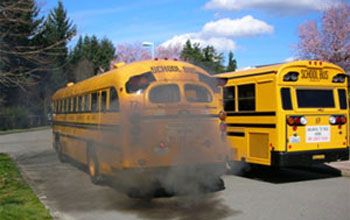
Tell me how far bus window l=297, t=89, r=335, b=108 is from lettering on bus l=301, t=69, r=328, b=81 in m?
0.30

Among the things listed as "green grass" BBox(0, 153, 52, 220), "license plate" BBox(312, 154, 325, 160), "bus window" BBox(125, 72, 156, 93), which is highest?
"bus window" BBox(125, 72, 156, 93)

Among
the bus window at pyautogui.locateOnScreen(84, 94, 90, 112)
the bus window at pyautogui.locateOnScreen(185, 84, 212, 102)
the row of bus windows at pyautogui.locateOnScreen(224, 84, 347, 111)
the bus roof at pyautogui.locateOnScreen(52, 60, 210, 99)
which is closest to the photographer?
the bus roof at pyautogui.locateOnScreen(52, 60, 210, 99)

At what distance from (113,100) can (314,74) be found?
475cm

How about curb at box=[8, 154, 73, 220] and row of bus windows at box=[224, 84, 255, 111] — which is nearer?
curb at box=[8, 154, 73, 220]

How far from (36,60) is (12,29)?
1.82 meters

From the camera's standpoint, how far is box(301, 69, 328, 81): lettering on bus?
9175 millimetres

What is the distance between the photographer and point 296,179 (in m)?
9.91

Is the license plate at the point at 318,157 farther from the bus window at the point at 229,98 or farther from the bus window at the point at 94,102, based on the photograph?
the bus window at the point at 94,102

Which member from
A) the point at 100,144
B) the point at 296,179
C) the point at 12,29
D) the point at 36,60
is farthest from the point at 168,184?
the point at 12,29

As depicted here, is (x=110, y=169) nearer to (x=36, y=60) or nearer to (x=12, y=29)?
(x=36, y=60)

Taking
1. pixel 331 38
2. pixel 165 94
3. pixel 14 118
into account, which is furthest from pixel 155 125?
pixel 14 118

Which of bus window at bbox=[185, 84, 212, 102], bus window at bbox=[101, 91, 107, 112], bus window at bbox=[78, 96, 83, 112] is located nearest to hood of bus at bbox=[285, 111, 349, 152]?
bus window at bbox=[185, 84, 212, 102]

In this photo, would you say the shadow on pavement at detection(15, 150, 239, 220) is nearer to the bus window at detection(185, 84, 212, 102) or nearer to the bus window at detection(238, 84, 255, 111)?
the bus window at detection(185, 84, 212, 102)

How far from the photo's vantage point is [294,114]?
8.89 meters
